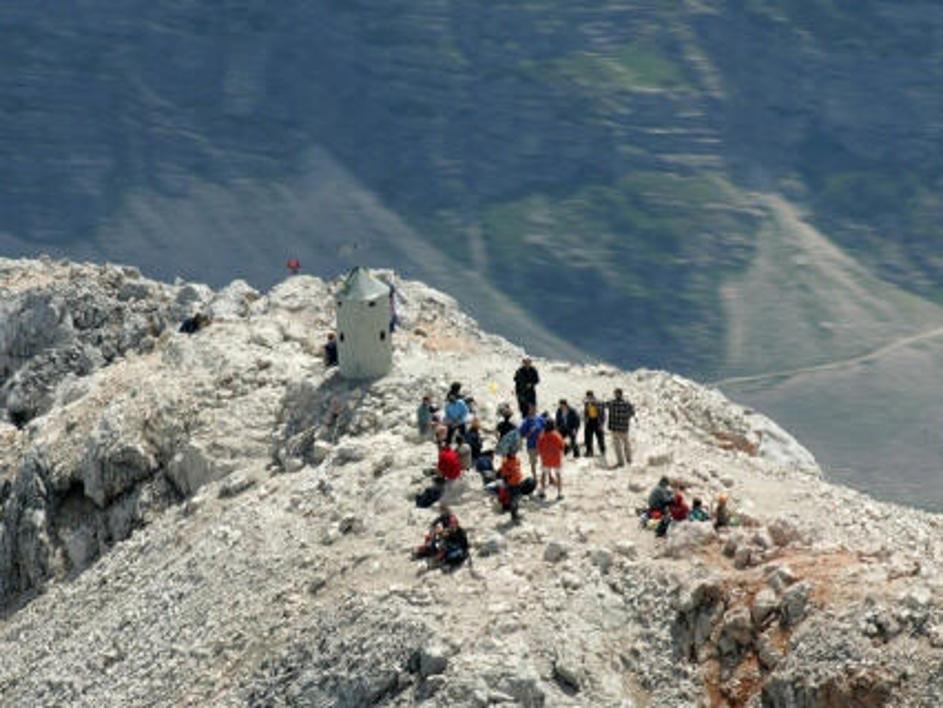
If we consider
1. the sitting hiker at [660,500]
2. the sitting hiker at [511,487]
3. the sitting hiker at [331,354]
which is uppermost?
the sitting hiker at [660,500]

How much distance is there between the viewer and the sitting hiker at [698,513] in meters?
68.6

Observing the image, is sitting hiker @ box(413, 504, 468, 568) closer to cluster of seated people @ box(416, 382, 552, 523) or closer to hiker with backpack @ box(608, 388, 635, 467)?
cluster of seated people @ box(416, 382, 552, 523)

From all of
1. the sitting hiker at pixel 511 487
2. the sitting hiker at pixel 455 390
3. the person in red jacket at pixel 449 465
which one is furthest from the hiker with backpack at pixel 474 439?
the sitting hiker at pixel 511 487

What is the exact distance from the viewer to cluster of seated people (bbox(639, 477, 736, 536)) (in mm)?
68312

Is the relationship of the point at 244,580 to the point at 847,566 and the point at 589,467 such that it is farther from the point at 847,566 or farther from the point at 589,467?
the point at 847,566

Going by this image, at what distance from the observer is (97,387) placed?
101 meters

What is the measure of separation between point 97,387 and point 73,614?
55.6 feet

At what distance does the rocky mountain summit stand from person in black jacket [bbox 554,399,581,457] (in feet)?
3.41

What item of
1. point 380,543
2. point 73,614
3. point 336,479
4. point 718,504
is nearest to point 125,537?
point 73,614

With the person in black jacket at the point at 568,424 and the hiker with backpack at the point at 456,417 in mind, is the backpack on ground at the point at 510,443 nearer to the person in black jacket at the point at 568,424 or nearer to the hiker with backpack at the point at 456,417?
the person in black jacket at the point at 568,424

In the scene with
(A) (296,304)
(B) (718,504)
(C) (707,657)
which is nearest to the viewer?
(C) (707,657)

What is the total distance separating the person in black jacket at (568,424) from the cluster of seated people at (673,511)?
22.0 feet

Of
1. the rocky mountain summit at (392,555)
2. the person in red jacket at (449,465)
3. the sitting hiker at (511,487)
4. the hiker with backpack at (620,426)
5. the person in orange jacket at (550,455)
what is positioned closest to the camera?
the rocky mountain summit at (392,555)

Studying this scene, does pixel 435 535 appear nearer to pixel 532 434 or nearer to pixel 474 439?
pixel 532 434
